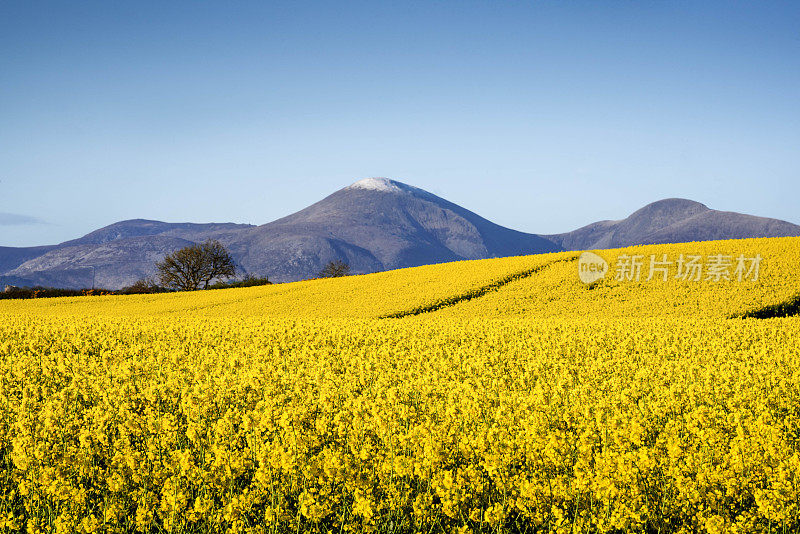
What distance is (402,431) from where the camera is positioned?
7.12 metres

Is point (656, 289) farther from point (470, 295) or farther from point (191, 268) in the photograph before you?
point (191, 268)

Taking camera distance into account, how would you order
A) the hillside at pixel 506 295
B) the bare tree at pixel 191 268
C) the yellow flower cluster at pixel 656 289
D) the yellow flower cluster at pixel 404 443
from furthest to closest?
the bare tree at pixel 191 268 < the hillside at pixel 506 295 < the yellow flower cluster at pixel 656 289 < the yellow flower cluster at pixel 404 443

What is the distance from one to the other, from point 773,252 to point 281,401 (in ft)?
135

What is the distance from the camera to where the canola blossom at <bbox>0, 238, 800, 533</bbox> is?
5254 mm

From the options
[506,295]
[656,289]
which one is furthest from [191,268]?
[656,289]

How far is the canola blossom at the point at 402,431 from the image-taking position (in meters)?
5.25

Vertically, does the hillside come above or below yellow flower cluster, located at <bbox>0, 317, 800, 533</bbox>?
above

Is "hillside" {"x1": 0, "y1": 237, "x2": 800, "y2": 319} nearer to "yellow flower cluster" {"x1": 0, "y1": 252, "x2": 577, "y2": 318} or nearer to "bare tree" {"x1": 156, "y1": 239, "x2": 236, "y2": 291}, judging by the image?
"yellow flower cluster" {"x1": 0, "y1": 252, "x2": 577, "y2": 318}

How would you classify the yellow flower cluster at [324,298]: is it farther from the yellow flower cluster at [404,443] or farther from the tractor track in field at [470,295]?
the yellow flower cluster at [404,443]

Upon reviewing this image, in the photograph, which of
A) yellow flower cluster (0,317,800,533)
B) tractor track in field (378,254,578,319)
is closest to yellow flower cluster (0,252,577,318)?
tractor track in field (378,254,578,319)

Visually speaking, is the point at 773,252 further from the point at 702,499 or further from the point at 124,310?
the point at 124,310

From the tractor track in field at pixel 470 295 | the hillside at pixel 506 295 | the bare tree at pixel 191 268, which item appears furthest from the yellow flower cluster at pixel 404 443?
the bare tree at pixel 191 268

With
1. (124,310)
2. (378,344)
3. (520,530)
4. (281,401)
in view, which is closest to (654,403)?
(520,530)

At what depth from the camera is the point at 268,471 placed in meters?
5.54
